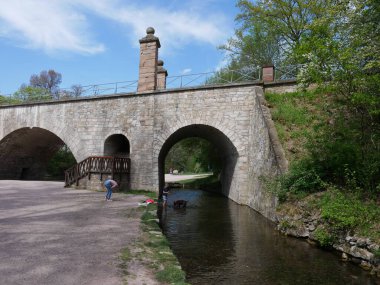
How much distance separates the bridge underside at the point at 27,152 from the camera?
2181 cm

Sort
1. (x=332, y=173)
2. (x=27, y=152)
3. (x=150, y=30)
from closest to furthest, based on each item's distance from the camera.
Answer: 1. (x=332, y=173)
2. (x=150, y=30)
3. (x=27, y=152)

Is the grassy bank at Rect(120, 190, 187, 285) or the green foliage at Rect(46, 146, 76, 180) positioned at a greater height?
the green foliage at Rect(46, 146, 76, 180)

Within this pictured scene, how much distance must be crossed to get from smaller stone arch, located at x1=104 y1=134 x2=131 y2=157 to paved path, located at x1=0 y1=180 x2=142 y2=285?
24.5 feet

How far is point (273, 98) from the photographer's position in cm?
1527

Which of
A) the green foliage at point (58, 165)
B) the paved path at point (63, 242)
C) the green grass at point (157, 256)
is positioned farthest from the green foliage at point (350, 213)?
the green foliage at point (58, 165)

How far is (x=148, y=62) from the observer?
17031 millimetres

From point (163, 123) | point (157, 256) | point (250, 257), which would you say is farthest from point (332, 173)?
point (163, 123)

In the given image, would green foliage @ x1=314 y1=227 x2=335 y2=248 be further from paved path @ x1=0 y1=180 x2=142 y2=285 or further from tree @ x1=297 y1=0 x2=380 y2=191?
paved path @ x1=0 y1=180 x2=142 y2=285

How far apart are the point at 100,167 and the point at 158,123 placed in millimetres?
3699

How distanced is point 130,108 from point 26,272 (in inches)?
526

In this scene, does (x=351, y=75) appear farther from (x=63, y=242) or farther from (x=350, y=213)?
(x=63, y=242)

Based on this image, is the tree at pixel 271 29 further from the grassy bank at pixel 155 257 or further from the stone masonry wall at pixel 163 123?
the grassy bank at pixel 155 257

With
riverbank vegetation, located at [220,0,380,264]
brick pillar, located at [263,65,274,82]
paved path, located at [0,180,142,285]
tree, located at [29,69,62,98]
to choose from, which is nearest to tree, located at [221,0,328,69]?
brick pillar, located at [263,65,274,82]

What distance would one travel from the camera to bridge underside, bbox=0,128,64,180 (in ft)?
71.6
